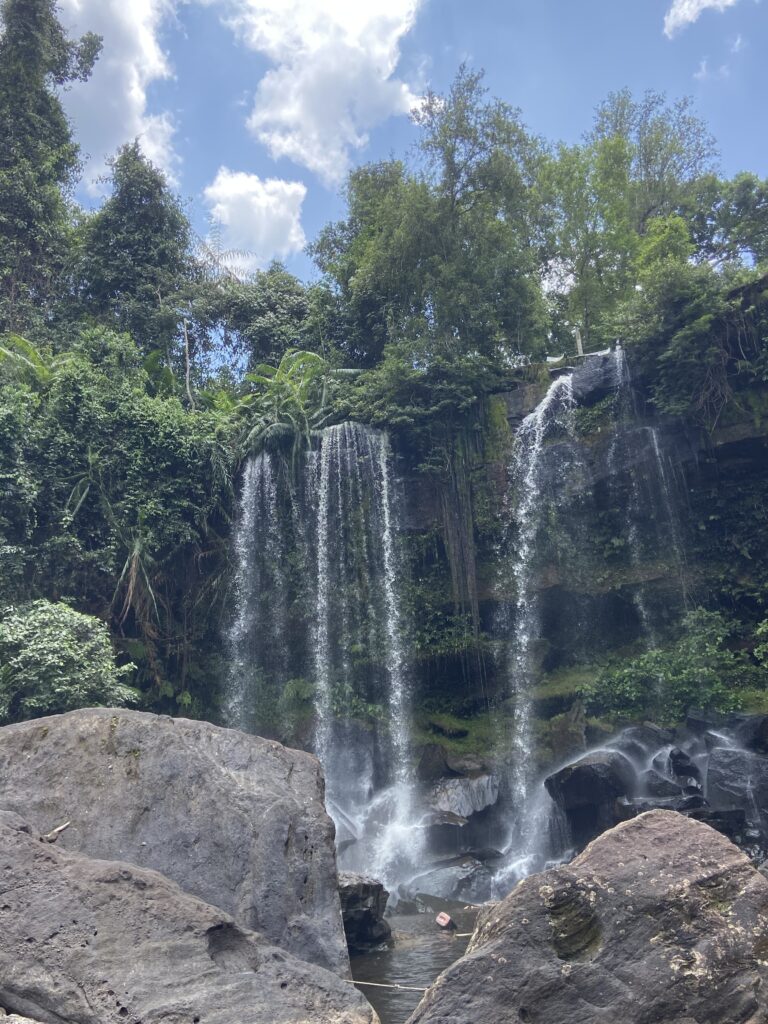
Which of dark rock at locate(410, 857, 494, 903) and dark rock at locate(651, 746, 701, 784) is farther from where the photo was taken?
dark rock at locate(651, 746, 701, 784)

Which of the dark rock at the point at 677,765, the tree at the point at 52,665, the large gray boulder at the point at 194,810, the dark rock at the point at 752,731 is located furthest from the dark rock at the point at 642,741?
the tree at the point at 52,665

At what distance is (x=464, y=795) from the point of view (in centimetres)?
1403

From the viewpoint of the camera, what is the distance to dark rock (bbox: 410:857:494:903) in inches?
462

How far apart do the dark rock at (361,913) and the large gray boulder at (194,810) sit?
208cm

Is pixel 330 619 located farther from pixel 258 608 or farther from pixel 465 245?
pixel 465 245

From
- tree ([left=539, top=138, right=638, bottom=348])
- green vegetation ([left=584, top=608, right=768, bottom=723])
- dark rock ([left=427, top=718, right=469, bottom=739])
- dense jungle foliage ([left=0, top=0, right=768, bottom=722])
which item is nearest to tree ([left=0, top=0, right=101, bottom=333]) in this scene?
dense jungle foliage ([left=0, top=0, right=768, bottom=722])

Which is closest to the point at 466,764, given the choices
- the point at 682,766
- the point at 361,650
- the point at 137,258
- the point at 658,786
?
the point at 361,650

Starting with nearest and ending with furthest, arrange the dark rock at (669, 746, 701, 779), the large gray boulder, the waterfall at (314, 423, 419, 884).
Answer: the large gray boulder → the dark rock at (669, 746, 701, 779) → the waterfall at (314, 423, 419, 884)

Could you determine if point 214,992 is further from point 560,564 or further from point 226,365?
point 226,365

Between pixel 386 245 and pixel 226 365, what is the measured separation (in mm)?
7221

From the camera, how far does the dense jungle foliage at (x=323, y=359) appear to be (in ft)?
49.7

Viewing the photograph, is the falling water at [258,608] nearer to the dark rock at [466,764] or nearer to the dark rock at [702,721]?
the dark rock at [466,764]

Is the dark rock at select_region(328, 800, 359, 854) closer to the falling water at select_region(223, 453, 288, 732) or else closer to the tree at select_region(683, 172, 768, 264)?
the falling water at select_region(223, 453, 288, 732)

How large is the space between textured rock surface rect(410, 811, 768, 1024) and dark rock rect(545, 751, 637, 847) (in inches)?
289
